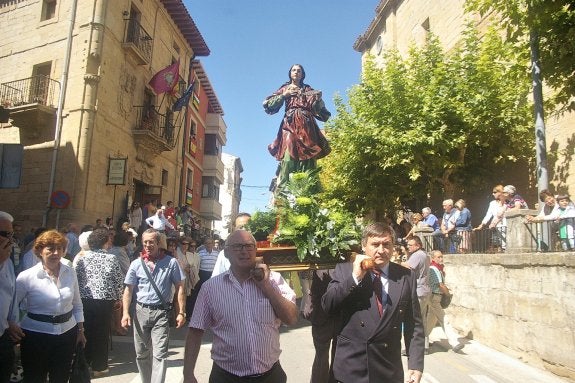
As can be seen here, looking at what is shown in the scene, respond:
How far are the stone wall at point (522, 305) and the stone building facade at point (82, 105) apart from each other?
39.7 feet

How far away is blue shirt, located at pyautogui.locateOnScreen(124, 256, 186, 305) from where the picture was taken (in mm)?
4996

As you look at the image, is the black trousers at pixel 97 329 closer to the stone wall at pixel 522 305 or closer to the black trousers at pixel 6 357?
the black trousers at pixel 6 357

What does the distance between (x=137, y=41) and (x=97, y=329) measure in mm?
15827

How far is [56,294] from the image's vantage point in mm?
4023

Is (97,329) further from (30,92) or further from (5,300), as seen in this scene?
(30,92)

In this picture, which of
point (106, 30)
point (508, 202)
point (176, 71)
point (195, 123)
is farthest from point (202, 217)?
point (508, 202)

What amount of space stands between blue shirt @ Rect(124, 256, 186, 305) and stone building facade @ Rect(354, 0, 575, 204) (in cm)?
760

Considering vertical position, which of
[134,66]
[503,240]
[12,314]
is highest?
[134,66]

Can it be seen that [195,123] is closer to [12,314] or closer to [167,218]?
[167,218]

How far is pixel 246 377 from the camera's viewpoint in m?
2.89

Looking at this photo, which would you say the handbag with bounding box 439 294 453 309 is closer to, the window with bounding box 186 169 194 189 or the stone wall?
the stone wall

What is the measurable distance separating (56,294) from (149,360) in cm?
140

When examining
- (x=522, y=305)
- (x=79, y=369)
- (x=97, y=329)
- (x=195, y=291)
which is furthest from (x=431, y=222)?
(x=79, y=369)

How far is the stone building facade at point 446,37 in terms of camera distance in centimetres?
1327
